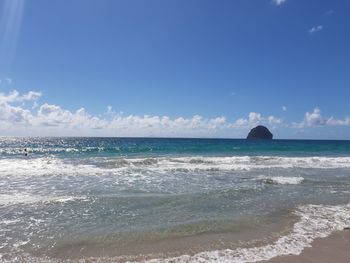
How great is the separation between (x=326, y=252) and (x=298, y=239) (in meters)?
0.90

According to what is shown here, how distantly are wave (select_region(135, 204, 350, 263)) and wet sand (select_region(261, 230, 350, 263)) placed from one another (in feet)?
0.58

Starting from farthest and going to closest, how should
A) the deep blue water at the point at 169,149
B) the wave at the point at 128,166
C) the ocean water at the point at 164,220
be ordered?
the deep blue water at the point at 169,149
the wave at the point at 128,166
the ocean water at the point at 164,220

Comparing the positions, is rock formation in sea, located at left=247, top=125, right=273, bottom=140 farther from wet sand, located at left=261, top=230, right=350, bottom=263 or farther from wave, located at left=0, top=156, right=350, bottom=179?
wet sand, located at left=261, top=230, right=350, bottom=263

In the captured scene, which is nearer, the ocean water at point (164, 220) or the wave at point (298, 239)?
the wave at point (298, 239)

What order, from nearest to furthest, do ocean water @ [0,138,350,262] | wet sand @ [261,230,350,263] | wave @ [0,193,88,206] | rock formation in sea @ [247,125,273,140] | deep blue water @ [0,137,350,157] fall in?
wet sand @ [261,230,350,263], ocean water @ [0,138,350,262], wave @ [0,193,88,206], deep blue water @ [0,137,350,157], rock formation in sea @ [247,125,273,140]

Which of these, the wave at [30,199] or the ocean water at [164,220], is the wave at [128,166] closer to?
the ocean water at [164,220]

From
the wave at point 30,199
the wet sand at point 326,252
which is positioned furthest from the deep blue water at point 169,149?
the wet sand at point 326,252

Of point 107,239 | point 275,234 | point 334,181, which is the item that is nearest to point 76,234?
point 107,239

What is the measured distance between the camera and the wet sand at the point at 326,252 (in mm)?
6832

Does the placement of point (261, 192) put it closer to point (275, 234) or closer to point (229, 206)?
point (229, 206)

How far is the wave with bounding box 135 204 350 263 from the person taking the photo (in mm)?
6848

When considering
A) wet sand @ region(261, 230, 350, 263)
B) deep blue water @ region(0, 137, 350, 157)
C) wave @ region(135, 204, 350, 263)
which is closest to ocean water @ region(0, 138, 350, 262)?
wave @ region(135, 204, 350, 263)

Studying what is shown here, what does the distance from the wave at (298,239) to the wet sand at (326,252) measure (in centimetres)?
18

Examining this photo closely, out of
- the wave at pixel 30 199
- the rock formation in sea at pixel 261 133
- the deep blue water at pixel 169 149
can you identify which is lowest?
the wave at pixel 30 199
